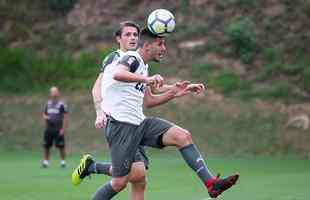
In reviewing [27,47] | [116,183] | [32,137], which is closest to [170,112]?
[32,137]

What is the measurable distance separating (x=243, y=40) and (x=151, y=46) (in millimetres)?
23649

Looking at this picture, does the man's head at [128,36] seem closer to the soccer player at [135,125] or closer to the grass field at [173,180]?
the soccer player at [135,125]

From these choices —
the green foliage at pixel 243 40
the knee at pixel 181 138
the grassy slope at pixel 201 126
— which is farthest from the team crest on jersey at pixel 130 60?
the green foliage at pixel 243 40

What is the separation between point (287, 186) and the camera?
15.9 m

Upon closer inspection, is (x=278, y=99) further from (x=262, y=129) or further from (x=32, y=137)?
(x=32, y=137)

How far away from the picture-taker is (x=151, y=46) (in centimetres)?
1025

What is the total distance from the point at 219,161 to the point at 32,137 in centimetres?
818

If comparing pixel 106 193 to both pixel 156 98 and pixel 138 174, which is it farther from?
pixel 156 98

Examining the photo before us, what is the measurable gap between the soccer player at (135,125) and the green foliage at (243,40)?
23340mm

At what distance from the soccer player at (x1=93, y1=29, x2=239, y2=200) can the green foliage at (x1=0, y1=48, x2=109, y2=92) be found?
2290 cm

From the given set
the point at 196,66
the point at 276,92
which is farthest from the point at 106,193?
the point at 196,66

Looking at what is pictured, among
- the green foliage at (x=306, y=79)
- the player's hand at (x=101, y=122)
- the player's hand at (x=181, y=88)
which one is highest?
the player's hand at (x=181, y=88)

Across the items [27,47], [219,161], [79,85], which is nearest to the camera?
[219,161]

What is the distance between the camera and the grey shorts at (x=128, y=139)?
1011 centimetres
